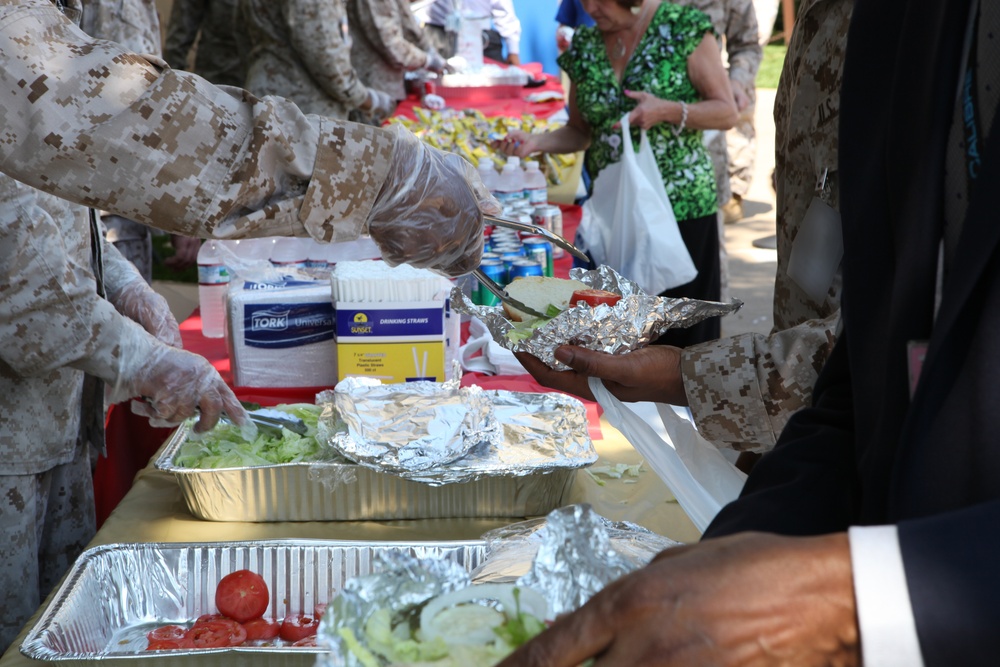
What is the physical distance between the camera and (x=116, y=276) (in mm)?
2168

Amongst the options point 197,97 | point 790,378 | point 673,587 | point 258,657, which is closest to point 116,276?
point 197,97

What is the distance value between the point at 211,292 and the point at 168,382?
2.91ft

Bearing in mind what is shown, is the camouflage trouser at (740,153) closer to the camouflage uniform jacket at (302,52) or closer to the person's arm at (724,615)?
the camouflage uniform jacket at (302,52)

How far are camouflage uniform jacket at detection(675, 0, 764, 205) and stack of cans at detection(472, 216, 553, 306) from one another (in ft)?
5.99

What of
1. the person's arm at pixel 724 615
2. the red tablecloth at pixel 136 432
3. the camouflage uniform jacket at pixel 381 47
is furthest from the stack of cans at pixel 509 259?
the camouflage uniform jacket at pixel 381 47

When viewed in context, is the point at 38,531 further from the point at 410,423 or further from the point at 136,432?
the point at 410,423

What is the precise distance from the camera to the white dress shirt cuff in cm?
56

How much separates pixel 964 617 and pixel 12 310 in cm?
148

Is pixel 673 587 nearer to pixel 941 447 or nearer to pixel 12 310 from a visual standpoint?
pixel 941 447

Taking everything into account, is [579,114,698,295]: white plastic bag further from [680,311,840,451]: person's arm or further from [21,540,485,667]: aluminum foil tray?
[21,540,485,667]: aluminum foil tray

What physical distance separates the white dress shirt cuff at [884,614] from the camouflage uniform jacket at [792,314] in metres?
0.68

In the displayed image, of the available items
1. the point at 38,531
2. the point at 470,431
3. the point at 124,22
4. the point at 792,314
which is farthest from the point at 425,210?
the point at 124,22

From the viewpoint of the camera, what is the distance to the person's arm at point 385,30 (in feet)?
16.6

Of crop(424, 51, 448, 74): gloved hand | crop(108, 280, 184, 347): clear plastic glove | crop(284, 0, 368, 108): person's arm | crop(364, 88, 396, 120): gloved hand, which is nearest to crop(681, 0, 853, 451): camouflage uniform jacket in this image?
crop(108, 280, 184, 347): clear plastic glove
